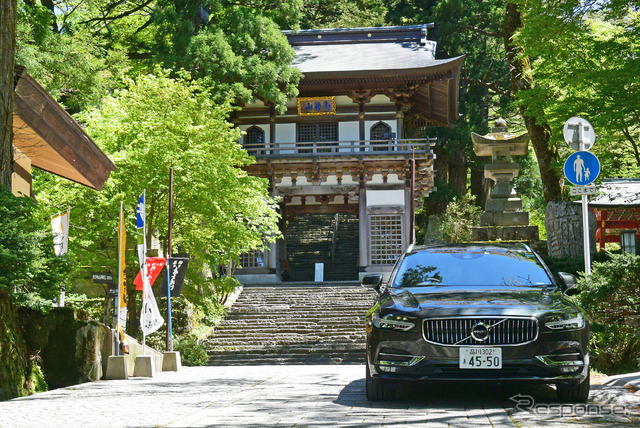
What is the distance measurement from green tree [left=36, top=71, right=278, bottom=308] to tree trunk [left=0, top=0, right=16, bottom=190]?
8185mm

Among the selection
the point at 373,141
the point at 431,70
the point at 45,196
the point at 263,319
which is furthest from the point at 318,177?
the point at 45,196

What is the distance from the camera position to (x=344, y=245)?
40812 mm

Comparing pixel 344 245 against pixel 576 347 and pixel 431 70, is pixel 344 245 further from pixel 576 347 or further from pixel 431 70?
pixel 576 347

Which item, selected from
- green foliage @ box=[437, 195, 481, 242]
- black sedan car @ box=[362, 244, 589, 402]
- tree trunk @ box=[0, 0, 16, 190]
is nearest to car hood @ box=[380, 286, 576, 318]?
black sedan car @ box=[362, 244, 589, 402]

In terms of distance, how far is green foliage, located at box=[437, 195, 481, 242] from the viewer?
29.4 meters

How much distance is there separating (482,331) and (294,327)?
16101 millimetres

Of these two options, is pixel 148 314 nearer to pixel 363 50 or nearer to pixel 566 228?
pixel 566 228

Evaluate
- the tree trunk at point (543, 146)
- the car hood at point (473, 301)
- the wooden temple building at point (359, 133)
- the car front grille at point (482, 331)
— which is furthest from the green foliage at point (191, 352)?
the car front grille at point (482, 331)

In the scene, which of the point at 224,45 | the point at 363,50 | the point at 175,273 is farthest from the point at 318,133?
the point at 175,273

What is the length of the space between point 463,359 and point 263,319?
1734 centimetres

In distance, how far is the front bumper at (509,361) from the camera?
6.42 metres

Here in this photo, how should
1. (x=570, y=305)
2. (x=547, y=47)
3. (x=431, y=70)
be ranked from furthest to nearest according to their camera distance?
1. (x=431, y=70)
2. (x=547, y=47)
3. (x=570, y=305)

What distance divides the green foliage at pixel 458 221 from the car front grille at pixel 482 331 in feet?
71.6

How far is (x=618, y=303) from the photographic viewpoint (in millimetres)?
10633
